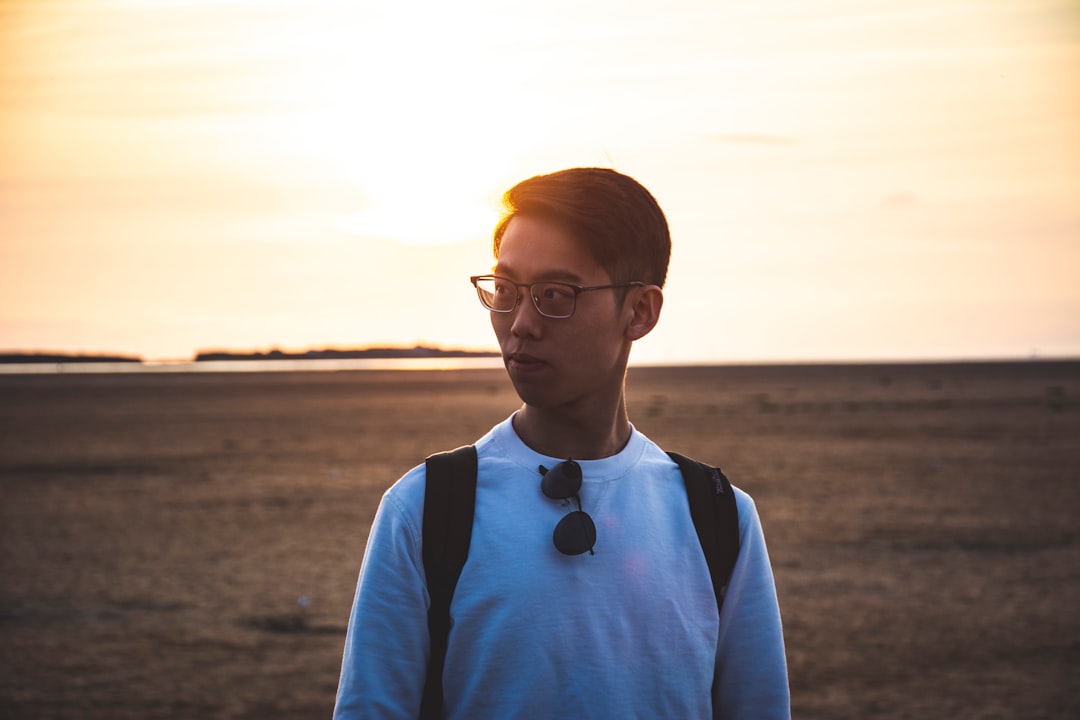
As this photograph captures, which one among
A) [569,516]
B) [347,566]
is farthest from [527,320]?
[347,566]

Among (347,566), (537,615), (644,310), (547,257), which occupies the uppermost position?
(547,257)

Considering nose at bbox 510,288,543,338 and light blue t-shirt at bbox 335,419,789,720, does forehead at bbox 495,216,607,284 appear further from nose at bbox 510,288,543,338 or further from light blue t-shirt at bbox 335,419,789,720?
light blue t-shirt at bbox 335,419,789,720

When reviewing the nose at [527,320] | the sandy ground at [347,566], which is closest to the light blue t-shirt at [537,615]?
the nose at [527,320]

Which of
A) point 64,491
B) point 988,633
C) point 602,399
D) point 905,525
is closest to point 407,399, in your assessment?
point 64,491

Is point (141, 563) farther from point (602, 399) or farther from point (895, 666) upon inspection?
point (602, 399)

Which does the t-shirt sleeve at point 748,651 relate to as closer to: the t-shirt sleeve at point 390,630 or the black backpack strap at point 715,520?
the black backpack strap at point 715,520

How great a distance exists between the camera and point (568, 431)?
2443mm

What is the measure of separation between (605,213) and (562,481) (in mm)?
568

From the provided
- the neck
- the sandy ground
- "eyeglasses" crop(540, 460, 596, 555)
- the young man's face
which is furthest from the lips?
the sandy ground

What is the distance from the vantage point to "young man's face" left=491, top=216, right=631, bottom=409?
237 centimetres

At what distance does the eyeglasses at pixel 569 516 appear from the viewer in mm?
2205

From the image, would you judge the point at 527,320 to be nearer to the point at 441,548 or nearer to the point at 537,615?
the point at 441,548

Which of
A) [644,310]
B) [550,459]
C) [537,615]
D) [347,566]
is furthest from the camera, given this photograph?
[347,566]

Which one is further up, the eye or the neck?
the eye
